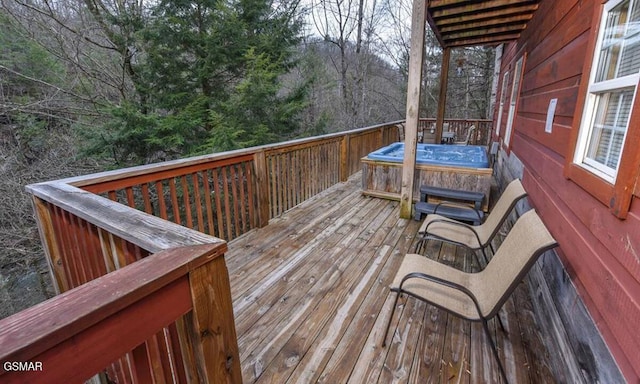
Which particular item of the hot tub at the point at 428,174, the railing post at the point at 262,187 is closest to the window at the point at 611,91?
the hot tub at the point at 428,174

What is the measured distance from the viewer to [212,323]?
93 cm

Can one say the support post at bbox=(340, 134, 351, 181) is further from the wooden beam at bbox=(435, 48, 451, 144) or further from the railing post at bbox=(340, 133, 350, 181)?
the wooden beam at bbox=(435, 48, 451, 144)

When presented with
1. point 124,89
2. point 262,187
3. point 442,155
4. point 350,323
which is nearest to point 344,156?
point 442,155

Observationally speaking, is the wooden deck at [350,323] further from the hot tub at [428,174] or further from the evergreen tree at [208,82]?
the evergreen tree at [208,82]

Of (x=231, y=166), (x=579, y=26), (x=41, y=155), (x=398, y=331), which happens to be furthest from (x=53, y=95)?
(x=579, y=26)

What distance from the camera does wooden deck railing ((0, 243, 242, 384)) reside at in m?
0.59

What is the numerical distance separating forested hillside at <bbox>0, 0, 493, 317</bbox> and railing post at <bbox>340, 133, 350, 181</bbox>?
8.09ft

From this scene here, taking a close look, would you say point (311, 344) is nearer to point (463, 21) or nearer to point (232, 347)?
point (232, 347)

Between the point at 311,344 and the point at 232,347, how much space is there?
0.99 metres

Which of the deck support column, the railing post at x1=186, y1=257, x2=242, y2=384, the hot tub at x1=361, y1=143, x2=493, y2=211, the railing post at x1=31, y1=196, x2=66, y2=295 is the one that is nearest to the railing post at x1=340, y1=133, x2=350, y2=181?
the hot tub at x1=361, y1=143, x2=493, y2=211

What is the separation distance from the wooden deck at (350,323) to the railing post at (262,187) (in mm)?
334

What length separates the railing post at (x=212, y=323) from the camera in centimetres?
89

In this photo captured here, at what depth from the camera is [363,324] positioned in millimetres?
2029

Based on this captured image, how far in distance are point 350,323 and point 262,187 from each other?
1.95m
